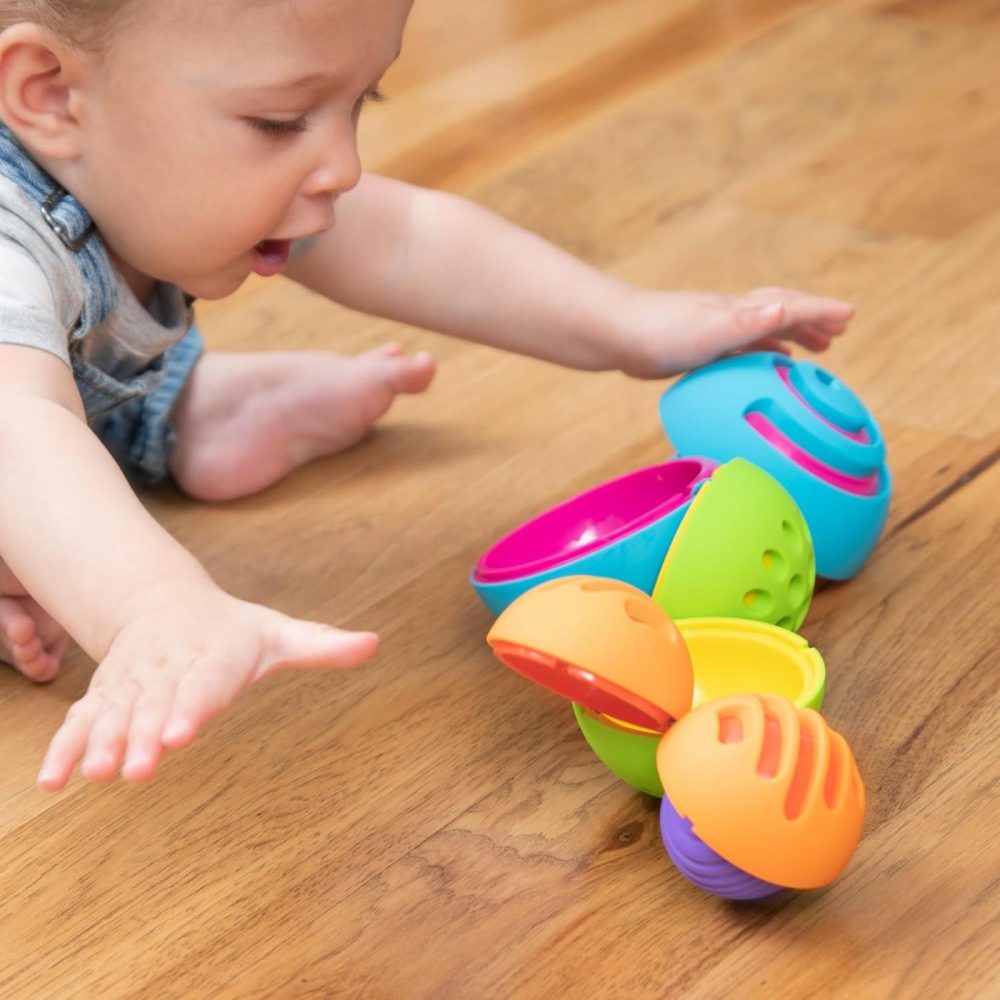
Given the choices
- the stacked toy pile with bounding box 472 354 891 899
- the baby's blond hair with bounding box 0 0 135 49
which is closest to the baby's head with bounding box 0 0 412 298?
the baby's blond hair with bounding box 0 0 135 49

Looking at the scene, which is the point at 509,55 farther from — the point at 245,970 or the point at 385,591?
the point at 245,970

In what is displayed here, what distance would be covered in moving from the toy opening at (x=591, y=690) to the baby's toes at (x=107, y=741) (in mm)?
173

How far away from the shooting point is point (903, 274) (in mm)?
1246

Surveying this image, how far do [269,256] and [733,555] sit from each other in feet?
1.12

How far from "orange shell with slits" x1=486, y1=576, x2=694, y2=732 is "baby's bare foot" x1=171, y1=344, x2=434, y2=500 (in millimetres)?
405

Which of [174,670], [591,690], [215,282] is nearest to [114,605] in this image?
[174,670]

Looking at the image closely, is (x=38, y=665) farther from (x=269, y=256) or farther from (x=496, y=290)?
(x=496, y=290)

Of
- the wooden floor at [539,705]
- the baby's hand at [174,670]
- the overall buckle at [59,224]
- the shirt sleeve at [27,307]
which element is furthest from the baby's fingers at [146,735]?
the overall buckle at [59,224]

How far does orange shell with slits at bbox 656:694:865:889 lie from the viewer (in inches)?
24.6

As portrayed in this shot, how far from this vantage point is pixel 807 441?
885 millimetres

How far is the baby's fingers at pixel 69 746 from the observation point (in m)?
0.57

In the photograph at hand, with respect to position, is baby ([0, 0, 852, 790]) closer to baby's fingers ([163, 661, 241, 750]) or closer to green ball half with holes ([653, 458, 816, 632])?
baby's fingers ([163, 661, 241, 750])

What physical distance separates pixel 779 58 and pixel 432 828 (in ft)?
3.95

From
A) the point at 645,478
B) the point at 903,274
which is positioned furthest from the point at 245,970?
the point at 903,274
